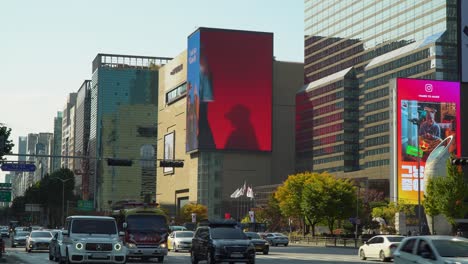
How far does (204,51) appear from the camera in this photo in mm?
186000

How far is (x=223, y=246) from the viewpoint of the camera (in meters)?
33.7

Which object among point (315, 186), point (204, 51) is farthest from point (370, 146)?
point (315, 186)

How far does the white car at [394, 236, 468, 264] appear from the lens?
1958 cm

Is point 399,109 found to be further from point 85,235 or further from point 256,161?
point 85,235

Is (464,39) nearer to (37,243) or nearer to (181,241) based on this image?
(181,241)

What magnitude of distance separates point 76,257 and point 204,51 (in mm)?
157005

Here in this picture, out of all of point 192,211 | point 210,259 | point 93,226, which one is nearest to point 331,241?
point 210,259

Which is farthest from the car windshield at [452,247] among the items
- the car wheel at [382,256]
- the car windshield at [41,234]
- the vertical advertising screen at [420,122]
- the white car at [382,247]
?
the vertical advertising screen at [420,122]

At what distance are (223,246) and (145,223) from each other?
24.1ft

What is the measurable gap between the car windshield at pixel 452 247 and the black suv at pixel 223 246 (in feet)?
46.7

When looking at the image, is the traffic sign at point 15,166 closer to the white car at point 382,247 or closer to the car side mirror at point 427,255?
the white car at point 382,247

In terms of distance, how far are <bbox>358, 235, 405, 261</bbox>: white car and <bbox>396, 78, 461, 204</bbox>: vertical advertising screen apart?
301ft

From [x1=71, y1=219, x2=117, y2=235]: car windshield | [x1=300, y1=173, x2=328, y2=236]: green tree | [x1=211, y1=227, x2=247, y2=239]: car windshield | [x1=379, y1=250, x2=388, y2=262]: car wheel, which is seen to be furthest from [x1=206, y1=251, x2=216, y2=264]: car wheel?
[x1=300, y1=173, x2=328, y2=236]: green tree

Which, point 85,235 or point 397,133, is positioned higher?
point 397,133
